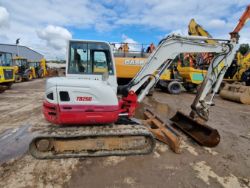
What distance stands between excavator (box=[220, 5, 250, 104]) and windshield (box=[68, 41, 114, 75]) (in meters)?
2.99

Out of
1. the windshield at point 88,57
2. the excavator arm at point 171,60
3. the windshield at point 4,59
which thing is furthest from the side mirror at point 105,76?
the windshield at point 4,59

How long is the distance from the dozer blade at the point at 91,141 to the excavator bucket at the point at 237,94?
820 centimetres

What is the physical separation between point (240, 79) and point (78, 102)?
45.5 feet

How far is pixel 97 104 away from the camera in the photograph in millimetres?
4203

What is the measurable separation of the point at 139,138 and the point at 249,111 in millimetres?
6668

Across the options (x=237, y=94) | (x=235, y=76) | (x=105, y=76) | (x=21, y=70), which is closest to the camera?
(x=105, y=76)

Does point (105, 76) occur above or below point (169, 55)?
below

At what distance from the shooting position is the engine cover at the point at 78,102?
161 inches

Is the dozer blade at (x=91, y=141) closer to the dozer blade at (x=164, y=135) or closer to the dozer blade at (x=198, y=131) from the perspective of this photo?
the dozer blade at (x=164, y=135)

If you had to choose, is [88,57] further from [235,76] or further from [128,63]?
[235,76]

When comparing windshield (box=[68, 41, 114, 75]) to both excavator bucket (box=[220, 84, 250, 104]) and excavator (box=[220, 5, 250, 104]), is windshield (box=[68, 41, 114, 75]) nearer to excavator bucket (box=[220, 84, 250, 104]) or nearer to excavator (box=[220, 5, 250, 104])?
excavator (box=[220, 5, 250, 104])

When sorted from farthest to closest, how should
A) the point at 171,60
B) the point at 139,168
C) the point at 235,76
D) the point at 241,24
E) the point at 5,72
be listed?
the point at 235,76 → the point at 5,72 → the point at 241,24 → the point at 171,60 → the point at 139,168

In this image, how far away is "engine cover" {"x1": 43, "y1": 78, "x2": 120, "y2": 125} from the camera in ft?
13.4

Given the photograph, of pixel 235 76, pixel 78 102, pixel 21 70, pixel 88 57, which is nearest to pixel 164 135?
pixel 78 102
